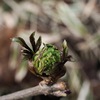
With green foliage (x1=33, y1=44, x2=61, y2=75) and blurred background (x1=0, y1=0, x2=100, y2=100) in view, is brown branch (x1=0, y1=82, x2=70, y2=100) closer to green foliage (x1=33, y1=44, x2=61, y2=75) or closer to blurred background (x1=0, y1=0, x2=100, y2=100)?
green foliage (x1=33, y1=44, x2=61, y2=75)

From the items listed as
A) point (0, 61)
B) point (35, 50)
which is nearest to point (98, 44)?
point (0, 61)

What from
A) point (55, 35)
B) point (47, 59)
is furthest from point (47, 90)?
point (55, 35)

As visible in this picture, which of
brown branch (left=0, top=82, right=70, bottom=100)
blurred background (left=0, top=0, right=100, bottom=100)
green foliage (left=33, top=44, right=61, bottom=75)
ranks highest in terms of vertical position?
blurred background (left=0, top=0, right=100, bottom=100)

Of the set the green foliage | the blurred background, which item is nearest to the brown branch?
the green foliage

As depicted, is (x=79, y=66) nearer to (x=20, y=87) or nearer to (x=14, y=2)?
(x=20, y=87)

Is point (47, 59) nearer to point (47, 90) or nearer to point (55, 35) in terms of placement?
point (47, 90)

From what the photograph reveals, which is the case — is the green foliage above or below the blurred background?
A: below

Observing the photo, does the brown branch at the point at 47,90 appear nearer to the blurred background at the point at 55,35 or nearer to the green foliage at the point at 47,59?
the green foliage at the point at 47,59

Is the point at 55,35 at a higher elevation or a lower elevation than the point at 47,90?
higher
